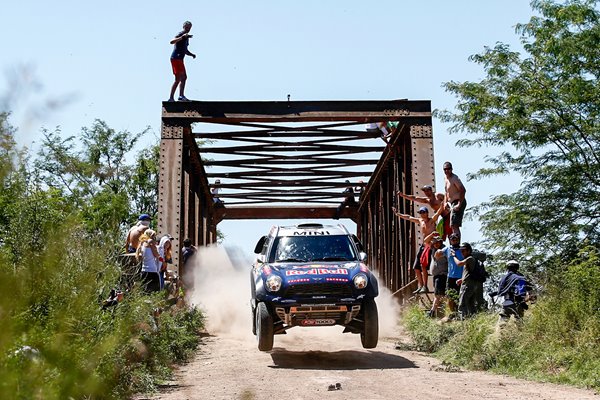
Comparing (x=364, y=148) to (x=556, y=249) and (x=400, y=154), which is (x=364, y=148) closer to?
(x=400, y=154)

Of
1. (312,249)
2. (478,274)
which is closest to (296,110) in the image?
(312,249)

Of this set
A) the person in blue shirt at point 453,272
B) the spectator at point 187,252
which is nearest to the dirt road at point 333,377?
the person in blue shirt at point 453,272

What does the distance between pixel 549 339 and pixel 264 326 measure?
3.84 metres

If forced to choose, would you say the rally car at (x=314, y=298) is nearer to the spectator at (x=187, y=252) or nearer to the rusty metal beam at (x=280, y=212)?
the spectator at (x=187, y=252)

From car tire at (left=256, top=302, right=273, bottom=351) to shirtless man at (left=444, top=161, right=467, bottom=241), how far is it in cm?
465

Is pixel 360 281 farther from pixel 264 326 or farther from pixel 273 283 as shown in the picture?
pixel 264 326

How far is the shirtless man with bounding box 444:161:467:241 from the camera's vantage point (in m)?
14.8

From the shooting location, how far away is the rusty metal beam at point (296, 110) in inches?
711

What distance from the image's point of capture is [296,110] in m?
18.3

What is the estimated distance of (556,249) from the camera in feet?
70.0

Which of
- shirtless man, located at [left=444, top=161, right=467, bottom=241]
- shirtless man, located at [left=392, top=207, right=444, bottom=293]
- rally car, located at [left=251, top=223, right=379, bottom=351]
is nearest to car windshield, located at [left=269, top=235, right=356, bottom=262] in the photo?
rally car, located at [left=251, top=223, right=379, bottom=351]

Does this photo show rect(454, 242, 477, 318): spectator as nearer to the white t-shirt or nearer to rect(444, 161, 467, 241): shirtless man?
rect(444, 161, 467, 241): shirtless man

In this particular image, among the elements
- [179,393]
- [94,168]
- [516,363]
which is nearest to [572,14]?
[516,363]

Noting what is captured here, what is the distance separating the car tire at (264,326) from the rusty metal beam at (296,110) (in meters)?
7.34
